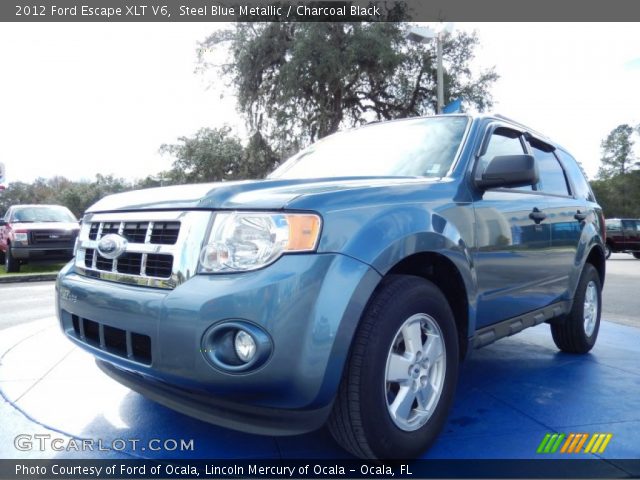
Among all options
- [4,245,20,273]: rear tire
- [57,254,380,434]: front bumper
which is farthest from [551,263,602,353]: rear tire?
[4,245,20,273]: rear tire

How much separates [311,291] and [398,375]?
0.67m

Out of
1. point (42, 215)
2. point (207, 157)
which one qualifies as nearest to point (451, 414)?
point (42, 215)

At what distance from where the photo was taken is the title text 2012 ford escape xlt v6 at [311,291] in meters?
1.84

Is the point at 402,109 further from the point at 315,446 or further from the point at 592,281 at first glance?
the point at 315,446

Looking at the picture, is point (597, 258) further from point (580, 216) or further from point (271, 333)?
point (271, 333)

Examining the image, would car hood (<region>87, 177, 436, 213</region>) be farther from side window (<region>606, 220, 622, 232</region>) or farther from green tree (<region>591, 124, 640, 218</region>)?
green tree (<region>591, 124, 640, 218</region>)

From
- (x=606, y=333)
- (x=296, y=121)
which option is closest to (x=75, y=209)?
(x=296, y=121)

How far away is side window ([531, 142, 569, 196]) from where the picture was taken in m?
3.79

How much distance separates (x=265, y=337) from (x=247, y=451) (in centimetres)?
Answer: 88

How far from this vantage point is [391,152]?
10.2 ft

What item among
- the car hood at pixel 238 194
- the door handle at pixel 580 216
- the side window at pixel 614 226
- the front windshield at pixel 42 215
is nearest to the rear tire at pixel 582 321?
the door handle at pixel 580 216

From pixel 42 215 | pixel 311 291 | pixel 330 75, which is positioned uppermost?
pixel 330 75

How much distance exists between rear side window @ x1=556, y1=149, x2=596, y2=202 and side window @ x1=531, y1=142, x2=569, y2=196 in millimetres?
149

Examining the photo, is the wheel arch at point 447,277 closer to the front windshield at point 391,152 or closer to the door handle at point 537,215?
the front windshield at point 391,152
